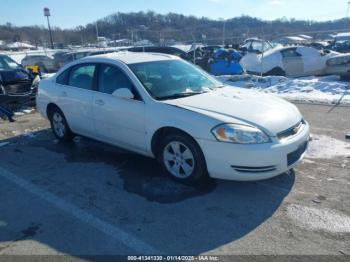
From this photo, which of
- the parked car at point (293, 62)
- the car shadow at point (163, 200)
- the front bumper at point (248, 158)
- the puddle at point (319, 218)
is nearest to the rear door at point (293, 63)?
the parked car at point (293, 62)

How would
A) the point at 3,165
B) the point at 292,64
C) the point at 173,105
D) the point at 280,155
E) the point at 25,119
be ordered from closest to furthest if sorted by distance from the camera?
the point at 280,155 → the point at 173,105 → the point at 3,165 → the point at 25,119 → the point at 292,64

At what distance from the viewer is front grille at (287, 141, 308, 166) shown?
402 cm

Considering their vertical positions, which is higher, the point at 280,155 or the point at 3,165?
the point at 280,155

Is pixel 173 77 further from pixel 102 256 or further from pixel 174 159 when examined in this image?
pixel 102 256

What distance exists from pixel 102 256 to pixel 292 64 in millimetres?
12624

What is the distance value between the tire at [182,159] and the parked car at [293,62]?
1027 cm

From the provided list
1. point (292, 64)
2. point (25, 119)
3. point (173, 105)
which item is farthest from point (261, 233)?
point (292, 64)

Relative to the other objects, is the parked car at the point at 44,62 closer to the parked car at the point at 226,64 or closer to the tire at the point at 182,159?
the parked car at the point at 226,64

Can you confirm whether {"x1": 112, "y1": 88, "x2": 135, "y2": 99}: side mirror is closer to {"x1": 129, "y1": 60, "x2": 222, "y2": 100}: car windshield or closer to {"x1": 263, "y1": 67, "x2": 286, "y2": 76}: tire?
{"x1": 129, "y1": 60, "x2": 222, "y2": 100}: car windshield

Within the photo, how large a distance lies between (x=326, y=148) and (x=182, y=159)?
261 centimetres

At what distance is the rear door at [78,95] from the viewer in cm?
547

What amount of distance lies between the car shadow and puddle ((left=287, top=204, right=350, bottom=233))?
0.22 m

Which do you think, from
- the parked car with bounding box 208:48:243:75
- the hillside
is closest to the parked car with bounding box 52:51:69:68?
the parked car with bounding box 208:48:243:75

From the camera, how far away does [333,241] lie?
10.4ft
